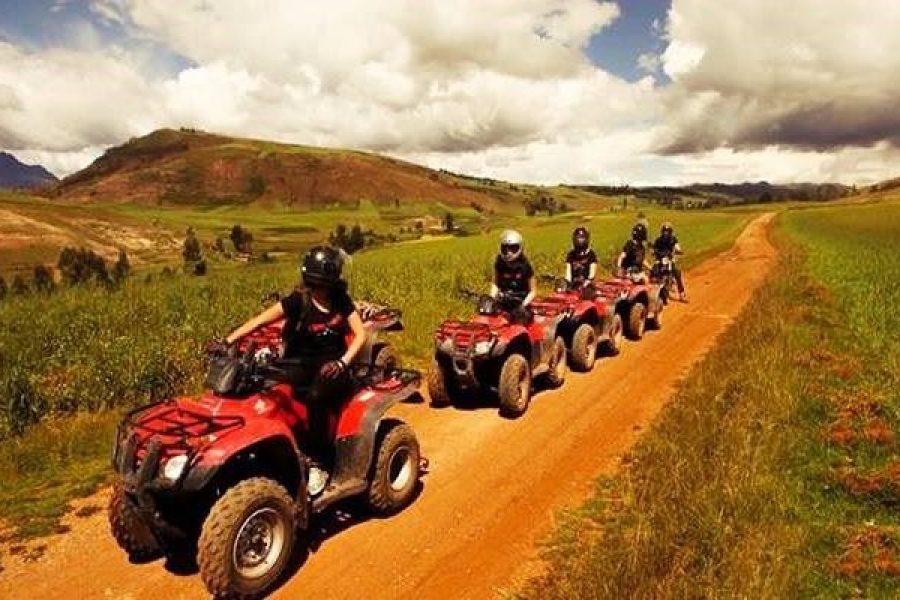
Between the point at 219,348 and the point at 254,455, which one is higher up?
the point at 219,348

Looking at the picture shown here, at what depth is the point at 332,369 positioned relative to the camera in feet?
20.8

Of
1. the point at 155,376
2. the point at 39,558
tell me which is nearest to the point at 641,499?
the point at 39,558

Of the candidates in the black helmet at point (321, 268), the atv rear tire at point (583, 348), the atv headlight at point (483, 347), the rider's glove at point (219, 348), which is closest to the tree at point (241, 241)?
the atv rear tire at point (583, 348)

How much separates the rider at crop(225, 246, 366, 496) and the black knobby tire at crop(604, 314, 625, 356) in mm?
8503

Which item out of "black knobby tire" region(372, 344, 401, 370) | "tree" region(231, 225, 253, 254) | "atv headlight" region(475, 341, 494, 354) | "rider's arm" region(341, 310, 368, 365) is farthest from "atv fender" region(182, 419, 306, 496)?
"tree" region(231, 225, 253, 254)

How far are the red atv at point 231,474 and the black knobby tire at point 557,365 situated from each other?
5.45 metres

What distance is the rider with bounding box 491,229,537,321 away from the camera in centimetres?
1188

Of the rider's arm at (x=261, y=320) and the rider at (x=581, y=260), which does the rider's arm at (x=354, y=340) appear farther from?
the rider at (x=581, y=260)

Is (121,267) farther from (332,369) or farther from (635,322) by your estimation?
(332,369)

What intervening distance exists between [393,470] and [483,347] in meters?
3.16

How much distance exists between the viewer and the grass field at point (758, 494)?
5.43m

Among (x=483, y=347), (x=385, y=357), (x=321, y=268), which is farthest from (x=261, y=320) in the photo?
(x=385, y=357)

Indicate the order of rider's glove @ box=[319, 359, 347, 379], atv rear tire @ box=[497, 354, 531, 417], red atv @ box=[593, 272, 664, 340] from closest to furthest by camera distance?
1. rider's glove @ box=[319, 359, 347, 379]
2. atv rear tire @ box=[497, 354, 531, 417]
3. red atv @ box=[593, 272, 664, 340]

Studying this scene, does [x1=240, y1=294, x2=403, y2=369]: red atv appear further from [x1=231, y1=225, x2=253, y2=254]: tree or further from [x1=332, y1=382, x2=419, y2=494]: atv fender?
[x1=231, y1=225, x2=253, y2=254]: tree
